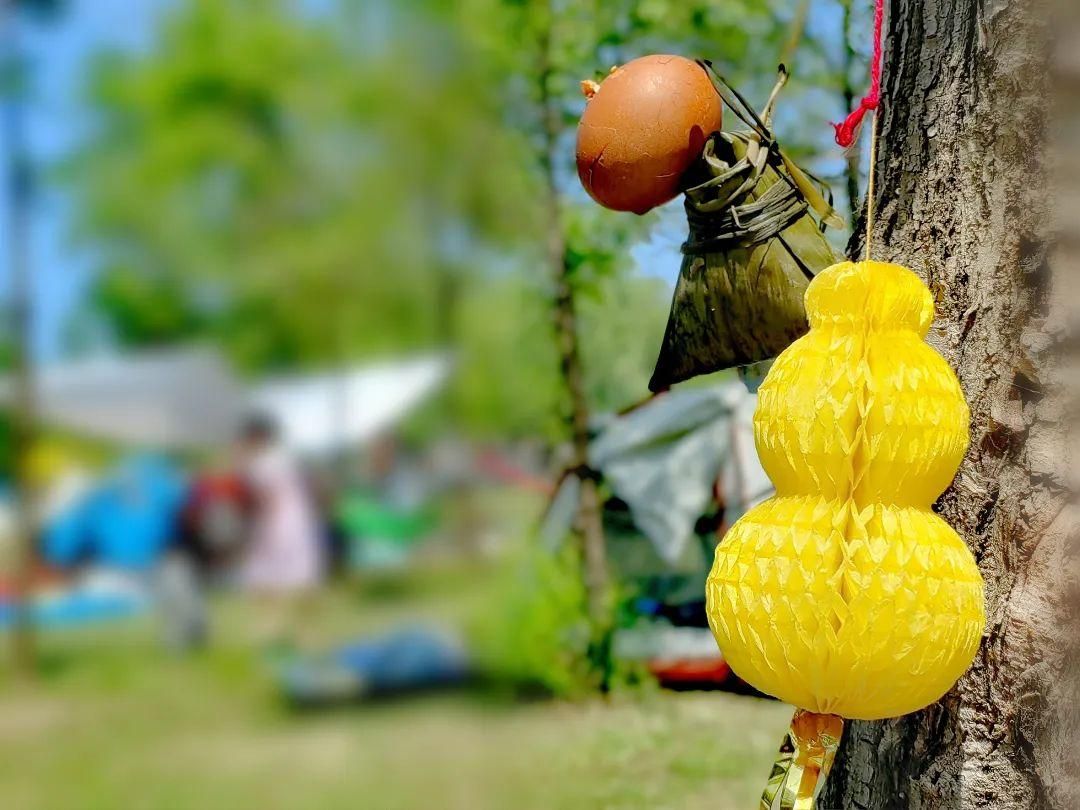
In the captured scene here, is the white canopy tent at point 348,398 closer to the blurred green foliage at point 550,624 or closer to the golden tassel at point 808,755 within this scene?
the blurred green foliage at point 550,624

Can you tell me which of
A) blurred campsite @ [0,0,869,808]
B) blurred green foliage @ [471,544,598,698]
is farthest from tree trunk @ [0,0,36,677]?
blurred green foliage @ [471,544,598,698]

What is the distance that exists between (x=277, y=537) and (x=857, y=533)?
4.40m

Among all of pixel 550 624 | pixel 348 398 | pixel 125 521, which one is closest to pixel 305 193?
pixel 348 398

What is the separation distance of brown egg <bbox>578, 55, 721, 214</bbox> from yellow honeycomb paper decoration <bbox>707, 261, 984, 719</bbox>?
0.95 feet

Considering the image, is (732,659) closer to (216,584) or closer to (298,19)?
(216,584)

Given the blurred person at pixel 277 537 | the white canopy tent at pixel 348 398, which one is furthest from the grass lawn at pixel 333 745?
the white canopy tent at pixel 348 398

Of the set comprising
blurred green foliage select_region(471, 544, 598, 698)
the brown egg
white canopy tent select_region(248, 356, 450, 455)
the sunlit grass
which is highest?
the brown egg

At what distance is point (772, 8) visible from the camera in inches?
99.6

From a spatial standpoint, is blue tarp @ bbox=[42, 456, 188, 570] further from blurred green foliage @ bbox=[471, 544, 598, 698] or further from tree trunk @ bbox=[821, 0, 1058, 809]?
tree trunk @ bbox=[821, 0, 1058, 809]

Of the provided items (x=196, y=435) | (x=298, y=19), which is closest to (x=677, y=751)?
(x=196, y=435)

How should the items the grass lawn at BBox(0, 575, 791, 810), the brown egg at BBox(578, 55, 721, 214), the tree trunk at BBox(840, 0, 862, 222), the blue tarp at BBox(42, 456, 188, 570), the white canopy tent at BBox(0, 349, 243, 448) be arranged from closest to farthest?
the brown egg at BBox(578, 55, 721, 214) < the tree trunk at BBox(840, 0, 862, 222) < the grass lawn at BBox(0, 575, 791, 810) < the blue tarp at BBox(42, 456, 188, 570) < the white canopy tent at BBox(0, 349, 243, 448)

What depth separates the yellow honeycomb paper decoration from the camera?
3.01 feet

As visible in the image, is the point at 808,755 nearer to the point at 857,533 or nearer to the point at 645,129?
the point at 857,533

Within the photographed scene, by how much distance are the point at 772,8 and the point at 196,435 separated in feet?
17.3
